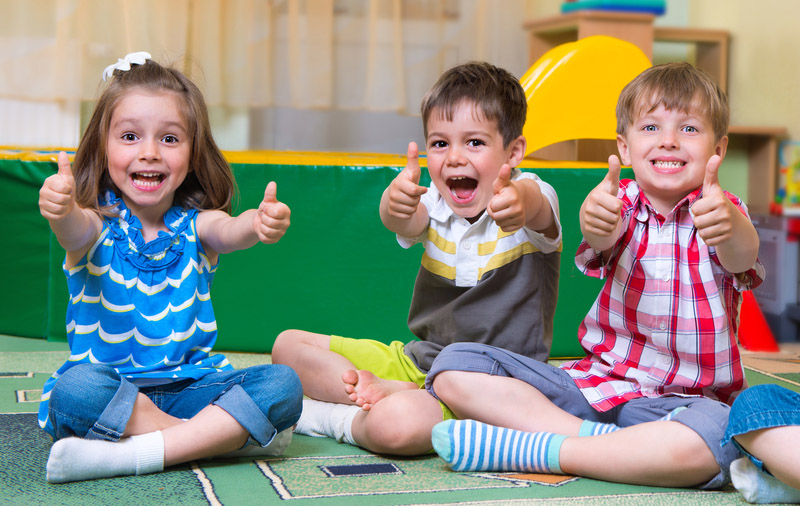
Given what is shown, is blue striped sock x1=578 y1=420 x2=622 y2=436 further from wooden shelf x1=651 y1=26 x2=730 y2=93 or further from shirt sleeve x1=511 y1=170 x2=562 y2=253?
wooden shelf x1=651 y1=26 x2=730 y2=93

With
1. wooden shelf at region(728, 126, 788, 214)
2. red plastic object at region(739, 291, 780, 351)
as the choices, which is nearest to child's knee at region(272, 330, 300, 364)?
red plastic object at region(739, 291, 780, 351)

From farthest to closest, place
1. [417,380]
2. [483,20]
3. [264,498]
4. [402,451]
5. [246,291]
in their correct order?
[483,20] < [246,291] < [417,380] < [402,451] < [264,498]

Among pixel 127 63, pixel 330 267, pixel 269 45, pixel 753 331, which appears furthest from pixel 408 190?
pixel 269 45

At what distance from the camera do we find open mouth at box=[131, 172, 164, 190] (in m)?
0.96

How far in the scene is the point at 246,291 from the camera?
4.64ft

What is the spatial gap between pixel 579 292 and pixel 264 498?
796 millimetres

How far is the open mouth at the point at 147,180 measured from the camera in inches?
37.9

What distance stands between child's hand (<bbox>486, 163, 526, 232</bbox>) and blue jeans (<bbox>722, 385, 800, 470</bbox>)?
0.90ft

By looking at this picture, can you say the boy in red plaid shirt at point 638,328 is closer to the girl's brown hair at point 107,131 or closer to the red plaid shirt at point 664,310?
the red plaid shirt at point 664,310

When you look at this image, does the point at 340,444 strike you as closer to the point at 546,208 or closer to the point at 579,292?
the point at 546,208

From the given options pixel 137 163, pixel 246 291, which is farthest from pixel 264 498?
pixel 246 291

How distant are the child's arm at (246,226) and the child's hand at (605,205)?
0.31 m

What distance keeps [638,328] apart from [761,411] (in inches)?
8.1

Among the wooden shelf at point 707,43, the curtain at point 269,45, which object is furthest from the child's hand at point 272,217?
the wooden shelf at point 707,43
